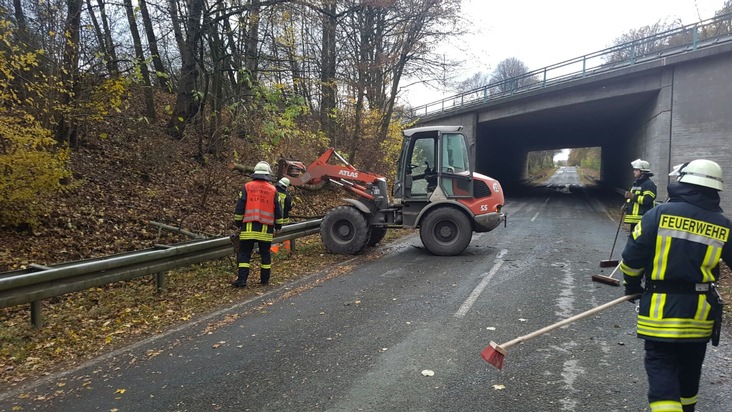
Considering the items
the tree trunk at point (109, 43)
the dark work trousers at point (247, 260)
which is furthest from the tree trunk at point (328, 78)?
the dark work trousers at point (247, 260)

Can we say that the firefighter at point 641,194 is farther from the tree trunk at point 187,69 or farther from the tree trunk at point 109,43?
the tree trunk at point 187,69

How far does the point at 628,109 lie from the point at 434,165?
16.2 metres

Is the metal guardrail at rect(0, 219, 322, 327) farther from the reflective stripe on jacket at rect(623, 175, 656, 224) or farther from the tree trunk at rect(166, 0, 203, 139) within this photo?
the reflective stripe on jacket at rect(623, 175, 656, 224)

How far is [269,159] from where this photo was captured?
539 inches

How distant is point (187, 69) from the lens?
12.2 metres

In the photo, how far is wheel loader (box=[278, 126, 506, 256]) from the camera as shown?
362 inches

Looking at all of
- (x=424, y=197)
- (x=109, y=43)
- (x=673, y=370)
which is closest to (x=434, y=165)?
(x=424, y=197)

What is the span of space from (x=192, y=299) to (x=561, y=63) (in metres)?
19.7

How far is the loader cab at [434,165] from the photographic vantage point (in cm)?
933

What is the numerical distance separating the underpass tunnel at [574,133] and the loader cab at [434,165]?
465 inches

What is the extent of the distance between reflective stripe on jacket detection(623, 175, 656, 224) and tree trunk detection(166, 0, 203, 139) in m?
10.4

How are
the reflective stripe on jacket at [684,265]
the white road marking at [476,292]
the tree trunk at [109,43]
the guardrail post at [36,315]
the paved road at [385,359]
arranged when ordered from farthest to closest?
the tree trunk at [109,43] → the white road marking at [476,292] → the guardrail post at [36,315] → the paved road at [385,359] → the reflective stripe on jacket at [684,265]

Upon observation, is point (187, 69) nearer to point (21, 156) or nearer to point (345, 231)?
point (21, 156)

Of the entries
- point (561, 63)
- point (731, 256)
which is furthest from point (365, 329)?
point (561, 63)
